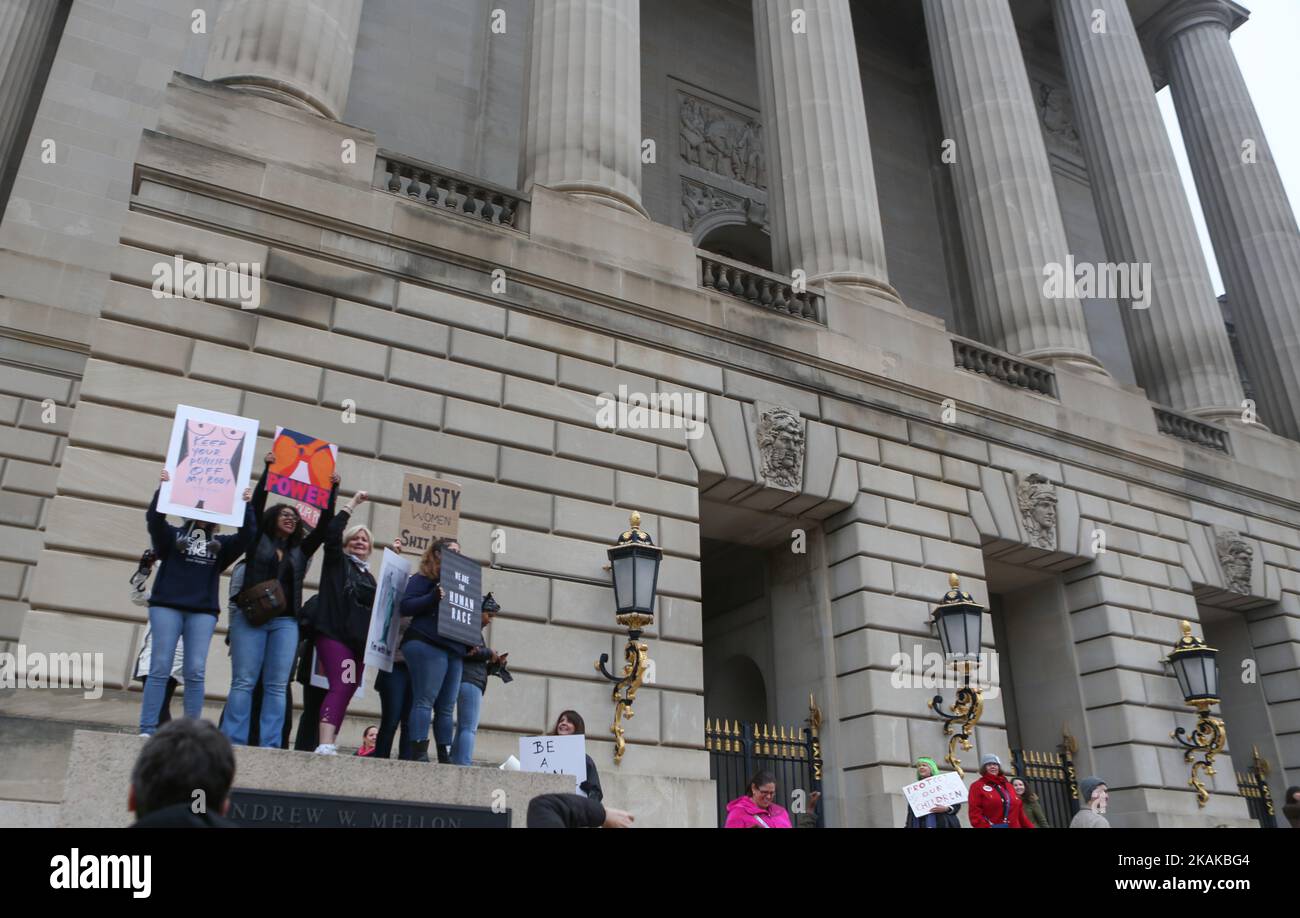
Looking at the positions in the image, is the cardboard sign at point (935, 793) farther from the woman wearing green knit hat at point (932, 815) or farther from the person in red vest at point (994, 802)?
the person in red vest at point (994, 802)

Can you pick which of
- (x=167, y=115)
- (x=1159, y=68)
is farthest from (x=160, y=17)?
(x=1159, y=68)

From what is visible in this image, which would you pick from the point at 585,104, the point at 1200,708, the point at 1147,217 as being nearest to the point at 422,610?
the point at 585,104

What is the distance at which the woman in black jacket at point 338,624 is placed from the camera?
7176 mm

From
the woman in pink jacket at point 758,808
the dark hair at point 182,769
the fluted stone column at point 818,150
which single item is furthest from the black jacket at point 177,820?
the fluted stone column at point 818,150

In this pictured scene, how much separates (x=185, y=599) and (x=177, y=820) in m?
4.48

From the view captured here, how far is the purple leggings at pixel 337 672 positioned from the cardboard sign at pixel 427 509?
1159 millimetres

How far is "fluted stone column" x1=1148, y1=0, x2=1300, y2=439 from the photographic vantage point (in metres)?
24.3

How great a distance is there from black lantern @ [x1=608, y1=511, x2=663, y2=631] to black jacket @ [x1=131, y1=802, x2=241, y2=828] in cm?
916

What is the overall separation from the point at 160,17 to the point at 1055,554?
59.6 feet

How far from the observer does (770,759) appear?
13.9 m

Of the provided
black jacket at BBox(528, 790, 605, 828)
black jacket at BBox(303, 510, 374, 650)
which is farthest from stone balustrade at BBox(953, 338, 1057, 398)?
black jacket at BBox(528, 790, 605, 828)

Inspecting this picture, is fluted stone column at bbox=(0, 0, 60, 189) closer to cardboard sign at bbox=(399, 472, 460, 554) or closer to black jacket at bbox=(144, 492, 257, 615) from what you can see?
cardboard sign at bbox=(399, 472, 460, 554)

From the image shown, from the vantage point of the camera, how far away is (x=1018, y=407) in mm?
17797

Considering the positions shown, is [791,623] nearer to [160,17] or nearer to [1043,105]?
[160,17]
